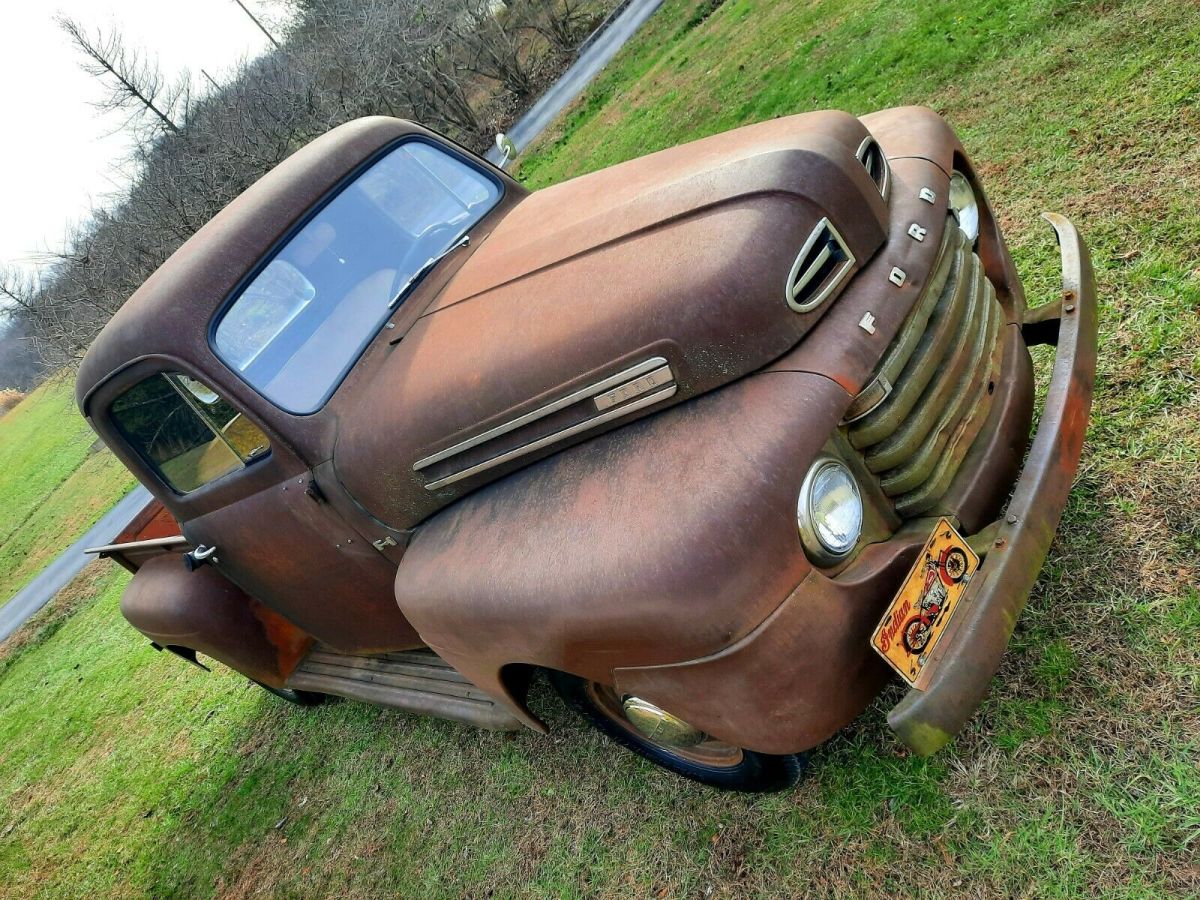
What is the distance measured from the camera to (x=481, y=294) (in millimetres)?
2500

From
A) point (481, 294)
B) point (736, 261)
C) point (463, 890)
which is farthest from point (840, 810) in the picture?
point (481, 294)

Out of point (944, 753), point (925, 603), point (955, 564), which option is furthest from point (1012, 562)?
point (944, 753)

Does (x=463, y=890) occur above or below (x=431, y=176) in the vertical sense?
below

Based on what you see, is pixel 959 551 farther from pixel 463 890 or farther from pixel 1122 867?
pixel 463 890

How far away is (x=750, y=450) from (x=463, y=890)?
209cm

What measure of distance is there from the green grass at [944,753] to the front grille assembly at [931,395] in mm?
705

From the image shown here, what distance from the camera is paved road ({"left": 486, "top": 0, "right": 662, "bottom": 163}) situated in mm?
16406

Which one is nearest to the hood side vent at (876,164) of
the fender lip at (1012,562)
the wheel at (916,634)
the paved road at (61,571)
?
the fender lip at (1012,562)

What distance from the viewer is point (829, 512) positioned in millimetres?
1774

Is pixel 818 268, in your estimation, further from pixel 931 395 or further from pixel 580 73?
pixel 580 73

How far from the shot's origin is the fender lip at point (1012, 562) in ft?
5.52

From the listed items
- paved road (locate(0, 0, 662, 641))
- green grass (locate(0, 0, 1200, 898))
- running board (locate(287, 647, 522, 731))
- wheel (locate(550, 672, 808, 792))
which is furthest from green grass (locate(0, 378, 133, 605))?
wheel (locate(550, 672, 808, 792))

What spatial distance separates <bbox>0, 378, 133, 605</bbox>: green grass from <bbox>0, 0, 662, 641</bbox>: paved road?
0.58 meters

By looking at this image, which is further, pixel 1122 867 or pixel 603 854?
pixel 603 854
